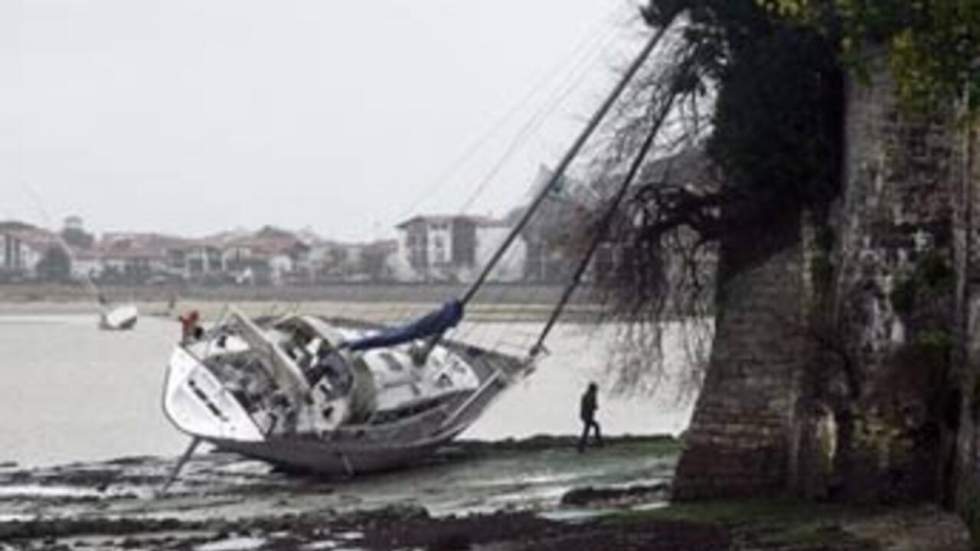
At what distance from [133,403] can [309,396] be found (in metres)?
31.7

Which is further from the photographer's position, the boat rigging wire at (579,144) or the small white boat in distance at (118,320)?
the small white boat in distance at (118,320)

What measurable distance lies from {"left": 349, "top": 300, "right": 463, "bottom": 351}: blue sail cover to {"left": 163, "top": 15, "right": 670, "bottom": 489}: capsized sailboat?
0.7 inches

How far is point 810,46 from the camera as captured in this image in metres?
23.6

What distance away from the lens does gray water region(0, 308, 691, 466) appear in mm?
49438

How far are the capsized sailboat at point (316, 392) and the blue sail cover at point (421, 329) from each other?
0.06 ft

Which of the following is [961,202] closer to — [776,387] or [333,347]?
[776,387]

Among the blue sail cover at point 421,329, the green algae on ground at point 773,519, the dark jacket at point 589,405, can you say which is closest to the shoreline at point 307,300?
the dark jacket at point 589,405

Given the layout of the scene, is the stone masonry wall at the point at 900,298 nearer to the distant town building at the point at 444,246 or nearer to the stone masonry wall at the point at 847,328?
the stone masonry wall at the point at 847,328

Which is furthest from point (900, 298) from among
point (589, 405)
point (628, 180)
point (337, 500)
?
point (589, 405)

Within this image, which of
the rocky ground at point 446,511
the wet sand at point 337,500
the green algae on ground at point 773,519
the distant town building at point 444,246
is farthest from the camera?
the distant town building at point 444,246

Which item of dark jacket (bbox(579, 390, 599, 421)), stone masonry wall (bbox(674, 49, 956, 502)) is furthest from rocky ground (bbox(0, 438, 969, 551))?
dark jacket (bbox(579, 390, 599, 421))

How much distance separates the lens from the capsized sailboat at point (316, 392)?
1435 inches

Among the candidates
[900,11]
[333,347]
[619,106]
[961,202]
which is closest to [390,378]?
[333,347]

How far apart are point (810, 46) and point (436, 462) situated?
55.9 ft
